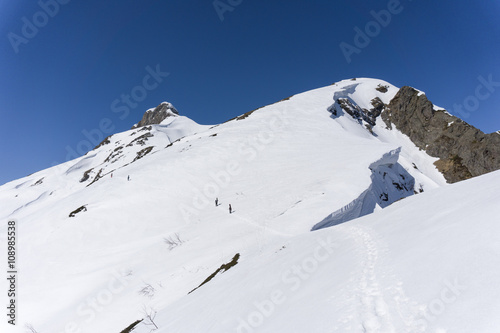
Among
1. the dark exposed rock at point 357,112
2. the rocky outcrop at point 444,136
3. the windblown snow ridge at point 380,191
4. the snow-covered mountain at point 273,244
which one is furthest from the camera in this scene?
the dark exposed rock at point 357,112

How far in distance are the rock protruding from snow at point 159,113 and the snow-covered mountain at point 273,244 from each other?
316 ft

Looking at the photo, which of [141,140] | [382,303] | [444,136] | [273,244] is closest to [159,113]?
[141,140]

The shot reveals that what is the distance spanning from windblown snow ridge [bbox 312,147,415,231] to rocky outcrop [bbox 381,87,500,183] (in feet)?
91.9

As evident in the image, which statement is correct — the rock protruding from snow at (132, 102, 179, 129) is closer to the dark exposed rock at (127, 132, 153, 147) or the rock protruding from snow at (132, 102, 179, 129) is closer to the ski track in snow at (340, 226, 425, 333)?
the dark exposed rock at (127, 132, 153, 147)

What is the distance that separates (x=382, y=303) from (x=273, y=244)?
9717mm

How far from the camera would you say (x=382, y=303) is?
14.4 feet

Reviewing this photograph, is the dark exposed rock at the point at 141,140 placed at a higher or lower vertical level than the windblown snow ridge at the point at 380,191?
higher

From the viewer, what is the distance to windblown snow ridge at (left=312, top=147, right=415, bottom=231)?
17.2 metres

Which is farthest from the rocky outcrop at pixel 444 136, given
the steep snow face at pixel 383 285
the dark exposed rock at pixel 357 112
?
the steep snow face at pixel 383 285

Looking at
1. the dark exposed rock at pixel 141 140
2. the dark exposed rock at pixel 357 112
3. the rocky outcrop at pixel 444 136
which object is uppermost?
the dark exposed rock at pixel 141 140

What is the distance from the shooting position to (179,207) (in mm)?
25219

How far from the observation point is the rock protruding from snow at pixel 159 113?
133375mm

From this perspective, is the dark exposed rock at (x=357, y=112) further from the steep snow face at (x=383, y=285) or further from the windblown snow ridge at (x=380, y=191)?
the steep snow face at (x=383, y=285)

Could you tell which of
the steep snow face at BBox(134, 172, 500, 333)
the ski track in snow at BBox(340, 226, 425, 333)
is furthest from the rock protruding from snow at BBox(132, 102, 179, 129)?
the ski track in snow at BBox(340, 226, 425, 333)
